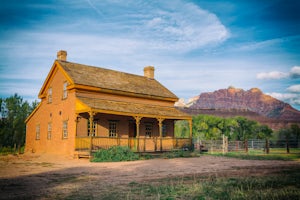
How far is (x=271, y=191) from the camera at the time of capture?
6.80 metres

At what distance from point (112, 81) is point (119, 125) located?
402 cm

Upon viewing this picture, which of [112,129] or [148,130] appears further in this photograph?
[148,130]

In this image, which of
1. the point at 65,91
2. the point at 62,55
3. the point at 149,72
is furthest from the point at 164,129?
the point at 62,55

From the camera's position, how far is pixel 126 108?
73.4ft

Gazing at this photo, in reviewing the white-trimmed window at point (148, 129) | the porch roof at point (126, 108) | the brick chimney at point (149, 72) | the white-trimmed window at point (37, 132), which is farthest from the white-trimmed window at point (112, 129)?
the brick chimney at point (149, 72)

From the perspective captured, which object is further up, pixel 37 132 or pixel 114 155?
pixel 37 132

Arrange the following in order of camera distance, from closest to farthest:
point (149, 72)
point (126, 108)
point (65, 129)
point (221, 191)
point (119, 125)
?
point (221, 191) → point (65, 129) → point (126, 108) → point (119, 125) → point (149, 72)

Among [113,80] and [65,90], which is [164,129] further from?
[65,90]

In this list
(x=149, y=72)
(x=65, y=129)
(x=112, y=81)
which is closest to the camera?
(x=65, y=129)

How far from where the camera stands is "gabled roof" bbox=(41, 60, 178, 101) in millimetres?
22453

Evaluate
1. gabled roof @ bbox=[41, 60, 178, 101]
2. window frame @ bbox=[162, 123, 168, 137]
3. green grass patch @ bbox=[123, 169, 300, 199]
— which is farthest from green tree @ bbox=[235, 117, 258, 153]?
green grass patch @ bbox=[123, 169, 300, 199]

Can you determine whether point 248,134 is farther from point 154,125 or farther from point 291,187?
point 291,187

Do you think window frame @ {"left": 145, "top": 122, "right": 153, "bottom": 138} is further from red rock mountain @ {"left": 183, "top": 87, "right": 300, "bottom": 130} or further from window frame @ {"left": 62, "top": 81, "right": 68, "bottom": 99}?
red rock mountain @ {"left": 183, "top": 87, "right": 300, "bottom": 130}

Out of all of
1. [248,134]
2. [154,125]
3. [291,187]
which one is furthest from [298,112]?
[291,187]
